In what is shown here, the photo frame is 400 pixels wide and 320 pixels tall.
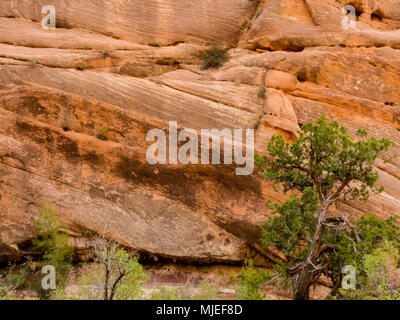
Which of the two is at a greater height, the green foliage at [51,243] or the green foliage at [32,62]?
the green foliage at [32,62]

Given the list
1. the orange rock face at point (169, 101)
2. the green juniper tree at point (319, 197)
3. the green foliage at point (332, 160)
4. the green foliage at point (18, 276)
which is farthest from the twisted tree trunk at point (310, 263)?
the green foliage at point (18, 276)

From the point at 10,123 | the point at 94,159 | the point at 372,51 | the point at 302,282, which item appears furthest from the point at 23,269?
the point at 372,51

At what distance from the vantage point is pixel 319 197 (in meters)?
11.0

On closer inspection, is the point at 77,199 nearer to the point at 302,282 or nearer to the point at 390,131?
the point at 302,282

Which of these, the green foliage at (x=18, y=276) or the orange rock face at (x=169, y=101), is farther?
the orange rock face at (x=169, y=101)

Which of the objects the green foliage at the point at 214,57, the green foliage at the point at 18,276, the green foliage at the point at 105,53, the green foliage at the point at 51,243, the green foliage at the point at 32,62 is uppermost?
the green foliage at the point at 214,57

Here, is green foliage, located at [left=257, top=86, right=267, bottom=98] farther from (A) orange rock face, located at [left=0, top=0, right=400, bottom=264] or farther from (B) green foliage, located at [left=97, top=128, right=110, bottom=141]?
(B) green foliage, located at [left=97, top=128, right=110, bottom=141]

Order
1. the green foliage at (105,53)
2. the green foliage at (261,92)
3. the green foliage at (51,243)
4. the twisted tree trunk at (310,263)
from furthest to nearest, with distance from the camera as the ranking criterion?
the green foliage at (105,53), the green foliage at (261,92), the green foliage at (51,243), the twisted tree trunk at (310,263)

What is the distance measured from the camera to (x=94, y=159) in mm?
13602

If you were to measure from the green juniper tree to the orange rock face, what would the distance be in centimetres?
193

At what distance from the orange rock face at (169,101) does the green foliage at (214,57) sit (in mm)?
542

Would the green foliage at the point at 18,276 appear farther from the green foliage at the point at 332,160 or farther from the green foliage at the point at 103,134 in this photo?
the green foliage at the point at 332,160

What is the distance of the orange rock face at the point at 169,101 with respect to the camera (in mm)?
13000

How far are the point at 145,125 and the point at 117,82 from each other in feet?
10.1
